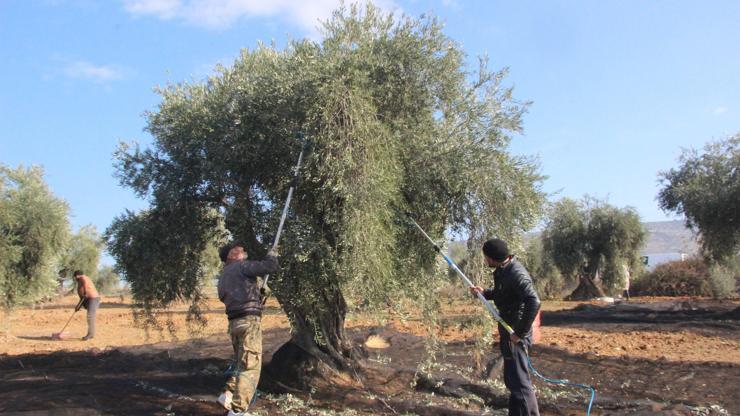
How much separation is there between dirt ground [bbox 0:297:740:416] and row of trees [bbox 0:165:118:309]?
7.65ft

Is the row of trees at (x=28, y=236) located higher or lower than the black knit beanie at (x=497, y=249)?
higher

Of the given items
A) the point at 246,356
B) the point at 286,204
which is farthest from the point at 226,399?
the point at 286,204

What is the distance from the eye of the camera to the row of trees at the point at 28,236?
15.7m

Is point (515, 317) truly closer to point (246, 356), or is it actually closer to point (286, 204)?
point (286, 204)

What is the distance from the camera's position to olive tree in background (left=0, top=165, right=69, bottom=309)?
15.9 metres

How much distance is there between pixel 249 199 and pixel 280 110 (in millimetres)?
1517

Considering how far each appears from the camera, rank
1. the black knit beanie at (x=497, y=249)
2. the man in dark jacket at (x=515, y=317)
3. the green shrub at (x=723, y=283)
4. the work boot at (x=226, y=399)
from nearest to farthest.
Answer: the man in dark jacket at (x=515, y=317) → the black knit beanie at (x=497, y=249) → the work boot at (x=226, y=399) → the green shrub at (x=723, y=283)

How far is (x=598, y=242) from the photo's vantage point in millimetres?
37000

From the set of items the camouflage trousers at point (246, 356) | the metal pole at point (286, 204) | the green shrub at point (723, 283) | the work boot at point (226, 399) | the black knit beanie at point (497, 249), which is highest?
the metal pole at point (286, 204)

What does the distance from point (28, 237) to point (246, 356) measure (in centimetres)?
1175

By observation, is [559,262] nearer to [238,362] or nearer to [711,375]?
[711,375]

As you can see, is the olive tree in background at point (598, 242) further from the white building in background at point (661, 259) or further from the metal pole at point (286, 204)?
the metal pole at point (286, 204)

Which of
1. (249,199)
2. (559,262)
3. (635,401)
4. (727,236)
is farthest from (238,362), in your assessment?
(559,262)

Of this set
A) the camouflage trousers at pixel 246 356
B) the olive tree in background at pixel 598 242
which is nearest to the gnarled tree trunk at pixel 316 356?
the camouflage trousers at pixel 246 356
